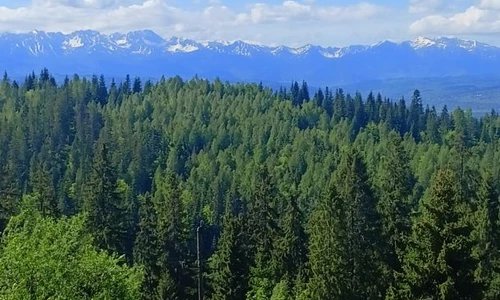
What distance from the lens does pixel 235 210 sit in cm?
9819

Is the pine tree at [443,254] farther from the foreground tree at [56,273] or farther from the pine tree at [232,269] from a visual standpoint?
the pine tree at [232,269]

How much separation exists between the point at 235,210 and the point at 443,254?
77.6m

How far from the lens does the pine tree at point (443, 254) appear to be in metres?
21.2

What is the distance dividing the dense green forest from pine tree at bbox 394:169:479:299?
4cm

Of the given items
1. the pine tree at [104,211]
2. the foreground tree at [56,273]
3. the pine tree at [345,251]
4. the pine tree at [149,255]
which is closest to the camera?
the foreground tree at [56,273]

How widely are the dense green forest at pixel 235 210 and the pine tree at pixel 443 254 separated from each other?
0.04m

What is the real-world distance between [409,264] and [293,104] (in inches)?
6123

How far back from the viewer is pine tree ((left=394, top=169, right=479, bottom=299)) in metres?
21.2

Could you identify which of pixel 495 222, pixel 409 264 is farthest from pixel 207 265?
pixel 409 264

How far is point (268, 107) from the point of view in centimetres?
16450

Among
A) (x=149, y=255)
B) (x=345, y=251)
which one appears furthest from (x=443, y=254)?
(x=149, y=255)

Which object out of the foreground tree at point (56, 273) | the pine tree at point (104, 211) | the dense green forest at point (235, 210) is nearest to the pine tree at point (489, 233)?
the dense green forest at point (235, 210)

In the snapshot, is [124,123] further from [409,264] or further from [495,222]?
[409,264]

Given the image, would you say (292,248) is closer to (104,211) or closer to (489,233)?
(489,233)
